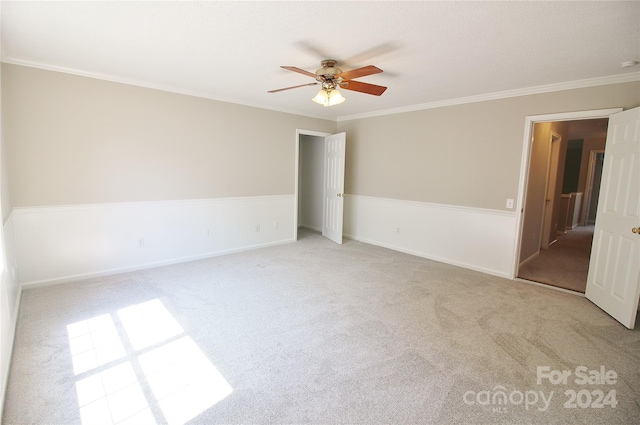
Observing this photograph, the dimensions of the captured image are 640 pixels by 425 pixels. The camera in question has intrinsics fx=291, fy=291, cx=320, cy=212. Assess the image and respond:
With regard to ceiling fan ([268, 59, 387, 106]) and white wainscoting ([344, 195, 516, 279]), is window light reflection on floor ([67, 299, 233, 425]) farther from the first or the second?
white wainscoting ([344, 195, 516, 279])

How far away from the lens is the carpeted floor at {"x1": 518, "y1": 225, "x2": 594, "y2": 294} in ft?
12.6

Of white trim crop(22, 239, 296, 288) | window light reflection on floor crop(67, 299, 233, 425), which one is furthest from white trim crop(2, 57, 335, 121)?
window light reflection on floor crop(67, 299, 233, 425)

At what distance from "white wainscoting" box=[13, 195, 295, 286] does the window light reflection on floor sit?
1.23 m

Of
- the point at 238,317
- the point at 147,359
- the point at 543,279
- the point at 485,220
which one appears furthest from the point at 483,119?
the point at 147,359

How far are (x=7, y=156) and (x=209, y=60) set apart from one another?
90.1 inches

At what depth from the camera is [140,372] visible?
1.98 m

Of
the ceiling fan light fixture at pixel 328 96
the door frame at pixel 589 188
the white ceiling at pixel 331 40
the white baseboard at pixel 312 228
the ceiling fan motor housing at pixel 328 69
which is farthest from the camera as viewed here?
the door frame at pixel 589 188

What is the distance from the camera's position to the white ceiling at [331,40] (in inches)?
75.4

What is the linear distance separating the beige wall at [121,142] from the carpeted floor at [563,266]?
4.37m

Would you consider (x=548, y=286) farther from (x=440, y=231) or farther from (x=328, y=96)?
(x=328, y=96)

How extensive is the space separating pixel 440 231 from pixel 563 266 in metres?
1.94

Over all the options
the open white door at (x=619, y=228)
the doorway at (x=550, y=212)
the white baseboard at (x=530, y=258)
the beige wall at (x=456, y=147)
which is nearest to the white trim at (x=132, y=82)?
the beige wall at (x=456, y=147)

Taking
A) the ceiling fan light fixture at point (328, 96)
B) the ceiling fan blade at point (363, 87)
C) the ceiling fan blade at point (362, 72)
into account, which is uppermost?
the ceiling fan blade at point (363, 87)

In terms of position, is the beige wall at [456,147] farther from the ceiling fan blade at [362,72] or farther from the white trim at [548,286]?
the ceiling fan blade at [362,72]
